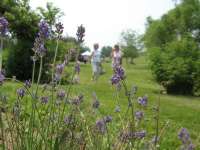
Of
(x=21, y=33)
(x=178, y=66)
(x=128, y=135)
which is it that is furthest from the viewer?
(x=178, y=66)

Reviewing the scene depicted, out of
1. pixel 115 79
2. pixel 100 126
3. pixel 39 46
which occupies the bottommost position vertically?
pixel 100 126

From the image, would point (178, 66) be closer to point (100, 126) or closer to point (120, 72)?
point (100, 126)

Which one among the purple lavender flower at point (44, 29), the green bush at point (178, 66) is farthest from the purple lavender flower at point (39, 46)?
the green bush at point (178, 66)

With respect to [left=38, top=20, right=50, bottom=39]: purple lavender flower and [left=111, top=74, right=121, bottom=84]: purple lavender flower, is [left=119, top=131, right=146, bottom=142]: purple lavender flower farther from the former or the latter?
[left=38, top=20, right=50, bottom=39]: purple lavender flower

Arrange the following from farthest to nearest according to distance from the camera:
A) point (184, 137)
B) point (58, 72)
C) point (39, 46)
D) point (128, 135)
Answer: point (58, 72) → point (128, 135) → point (39, 46) → point (184, 137)

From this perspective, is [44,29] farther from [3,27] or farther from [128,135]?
[128,135]

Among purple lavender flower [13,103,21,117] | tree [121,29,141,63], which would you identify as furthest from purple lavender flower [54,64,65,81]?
tree [121,29,141,63]

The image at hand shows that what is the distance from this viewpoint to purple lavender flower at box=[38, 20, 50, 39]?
290cm

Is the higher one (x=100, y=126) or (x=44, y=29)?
(x=44, y=29)

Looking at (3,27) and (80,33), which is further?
(80,33)

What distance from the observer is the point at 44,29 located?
291cm

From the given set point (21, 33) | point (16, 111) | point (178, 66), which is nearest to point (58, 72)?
point (16, 111)

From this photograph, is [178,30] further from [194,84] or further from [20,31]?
[20,31]

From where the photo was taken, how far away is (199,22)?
29.4 m
